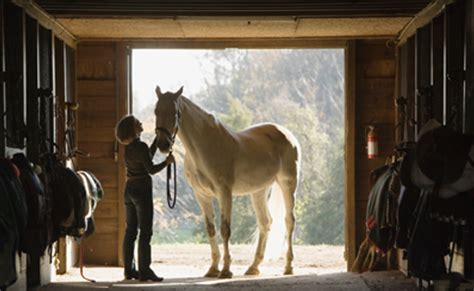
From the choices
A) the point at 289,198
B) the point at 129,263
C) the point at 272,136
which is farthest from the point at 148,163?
the point at 289,198

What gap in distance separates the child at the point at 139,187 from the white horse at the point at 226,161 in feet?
0.60

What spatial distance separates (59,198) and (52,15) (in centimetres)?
173

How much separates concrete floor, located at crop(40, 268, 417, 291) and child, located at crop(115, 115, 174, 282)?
0.26 m

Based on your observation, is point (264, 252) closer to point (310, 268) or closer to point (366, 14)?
point (310, 268)

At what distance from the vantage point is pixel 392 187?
251 inches

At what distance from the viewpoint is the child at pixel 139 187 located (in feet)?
23.2

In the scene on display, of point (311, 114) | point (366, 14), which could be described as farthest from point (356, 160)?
point (311, 114)

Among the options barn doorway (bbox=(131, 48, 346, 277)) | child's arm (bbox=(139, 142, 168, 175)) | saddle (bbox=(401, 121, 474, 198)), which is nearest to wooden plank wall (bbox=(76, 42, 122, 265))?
child's arm (bbox=(139, 142, 168, 175))

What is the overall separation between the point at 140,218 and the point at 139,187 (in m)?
0.26

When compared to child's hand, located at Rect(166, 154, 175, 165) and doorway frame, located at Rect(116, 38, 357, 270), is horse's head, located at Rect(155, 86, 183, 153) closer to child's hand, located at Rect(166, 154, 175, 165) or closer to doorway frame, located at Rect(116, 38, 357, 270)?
child's hand, located at Rect(166, 154, 175, 165)

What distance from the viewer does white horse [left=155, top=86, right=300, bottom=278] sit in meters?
7.44

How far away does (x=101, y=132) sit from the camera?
27.9ft

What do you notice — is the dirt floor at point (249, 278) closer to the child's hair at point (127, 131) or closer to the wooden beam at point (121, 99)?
the wooden beam at point (121, 99)

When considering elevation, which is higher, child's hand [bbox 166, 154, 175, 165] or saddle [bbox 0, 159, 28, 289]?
child's hand [bbox 166, 154, 175, 165]
